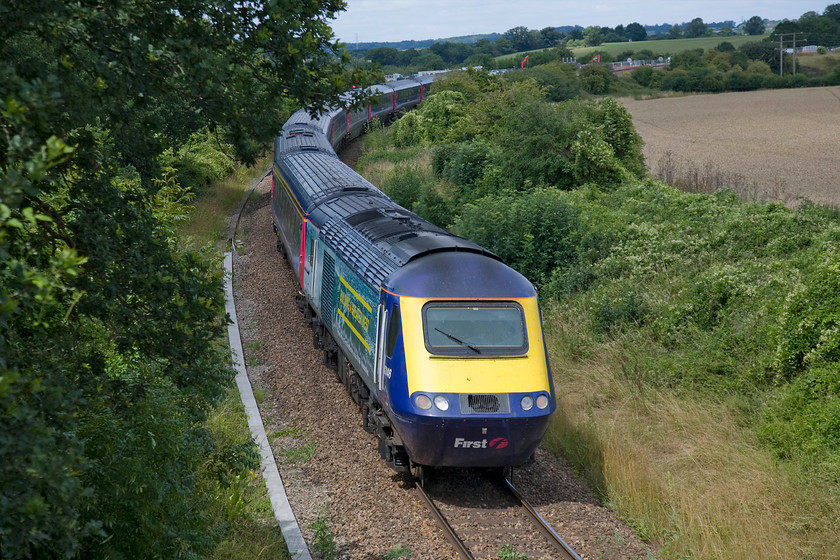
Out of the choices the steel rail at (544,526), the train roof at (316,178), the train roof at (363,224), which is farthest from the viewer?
the train roof at (316,178)

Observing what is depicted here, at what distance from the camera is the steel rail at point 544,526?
27.2 feet

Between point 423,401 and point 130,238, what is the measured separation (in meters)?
4.16

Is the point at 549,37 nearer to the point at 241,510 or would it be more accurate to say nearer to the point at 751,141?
the point at 751,141

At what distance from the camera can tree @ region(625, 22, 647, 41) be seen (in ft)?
606

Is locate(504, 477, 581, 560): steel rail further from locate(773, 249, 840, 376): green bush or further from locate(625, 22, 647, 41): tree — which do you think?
locate(625, 22, 647, 41): tree

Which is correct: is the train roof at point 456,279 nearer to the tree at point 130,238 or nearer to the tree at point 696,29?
the tree at point 130,238

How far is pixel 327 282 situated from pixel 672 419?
19.0ft

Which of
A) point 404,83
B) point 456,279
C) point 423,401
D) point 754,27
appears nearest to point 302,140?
point 456,279

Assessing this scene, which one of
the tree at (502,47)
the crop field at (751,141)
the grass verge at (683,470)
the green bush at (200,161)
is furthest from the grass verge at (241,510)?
the tree at (502,47)

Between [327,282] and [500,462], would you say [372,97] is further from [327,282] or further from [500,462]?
[327,282]

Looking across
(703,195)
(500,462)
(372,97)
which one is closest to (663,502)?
(500,462)

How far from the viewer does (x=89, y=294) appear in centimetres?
546

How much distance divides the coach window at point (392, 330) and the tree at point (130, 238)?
300 centimetres

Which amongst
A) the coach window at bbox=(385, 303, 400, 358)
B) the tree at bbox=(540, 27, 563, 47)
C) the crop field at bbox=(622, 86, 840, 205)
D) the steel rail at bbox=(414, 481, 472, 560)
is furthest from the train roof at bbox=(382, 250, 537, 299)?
the tree at bbox=(540, 27, 563, 47)
